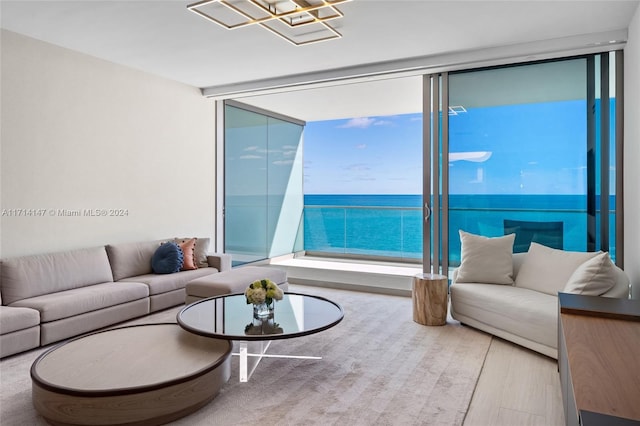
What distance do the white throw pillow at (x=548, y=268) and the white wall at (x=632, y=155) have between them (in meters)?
0.39

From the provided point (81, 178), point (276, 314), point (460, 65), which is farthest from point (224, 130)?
point (276, 314)

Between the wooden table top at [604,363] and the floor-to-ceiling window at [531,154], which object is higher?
the floor-to-ceiling window at [531,154]

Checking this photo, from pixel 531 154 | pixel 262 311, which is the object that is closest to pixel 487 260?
pixel 531 154

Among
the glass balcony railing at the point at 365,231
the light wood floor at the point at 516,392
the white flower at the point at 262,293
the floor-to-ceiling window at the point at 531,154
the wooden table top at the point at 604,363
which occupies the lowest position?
the light wood floor at the point at 516,392

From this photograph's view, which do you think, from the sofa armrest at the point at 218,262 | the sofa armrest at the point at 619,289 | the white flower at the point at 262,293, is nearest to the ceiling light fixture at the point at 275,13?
the white flower at the point at 262,293

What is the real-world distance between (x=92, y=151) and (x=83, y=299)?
69.9 inches

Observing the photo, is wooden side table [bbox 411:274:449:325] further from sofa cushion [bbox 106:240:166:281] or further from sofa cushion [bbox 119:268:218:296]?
sofa cushion [bbox 106:240:166:281]

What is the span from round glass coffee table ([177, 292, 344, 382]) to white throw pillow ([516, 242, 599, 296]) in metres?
1.95

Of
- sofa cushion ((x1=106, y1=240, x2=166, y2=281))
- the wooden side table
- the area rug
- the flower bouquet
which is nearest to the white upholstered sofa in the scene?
the wooden side table

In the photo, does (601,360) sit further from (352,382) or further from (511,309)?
(511,309)

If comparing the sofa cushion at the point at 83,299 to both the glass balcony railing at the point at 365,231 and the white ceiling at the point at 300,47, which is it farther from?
the glass balcony railing at the point at 365,231

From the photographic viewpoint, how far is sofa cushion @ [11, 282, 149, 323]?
140 inches

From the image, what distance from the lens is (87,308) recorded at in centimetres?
384

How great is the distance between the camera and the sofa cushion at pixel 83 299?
3.56m
